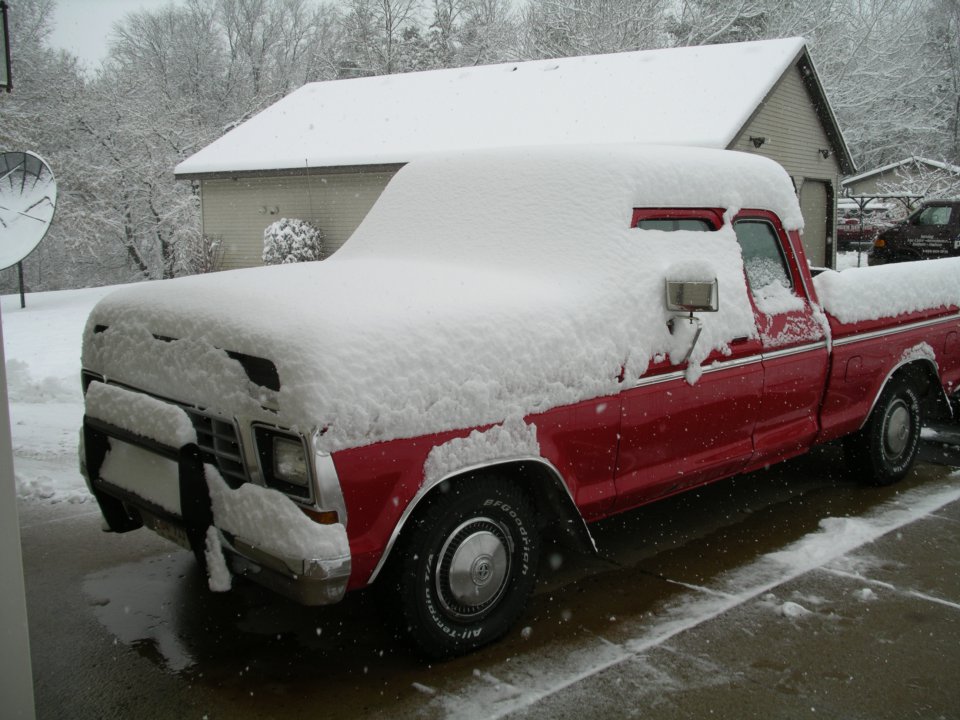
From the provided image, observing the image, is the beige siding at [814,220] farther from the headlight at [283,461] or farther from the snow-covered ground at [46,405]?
the headlight at [283,461]

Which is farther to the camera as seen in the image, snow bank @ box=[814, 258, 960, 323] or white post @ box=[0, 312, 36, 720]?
snow bank @ box=[814, 258, 960, 323]

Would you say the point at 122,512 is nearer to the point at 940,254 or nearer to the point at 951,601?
the point at 951,601

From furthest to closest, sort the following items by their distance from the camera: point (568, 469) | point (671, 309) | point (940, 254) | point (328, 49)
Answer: point (328, 49) → point (940, 254) → point (671, 309) → point (568, 469)

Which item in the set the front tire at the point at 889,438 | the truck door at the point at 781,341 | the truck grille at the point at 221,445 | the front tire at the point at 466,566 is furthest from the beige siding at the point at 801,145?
the truck grille at the point at 221,445

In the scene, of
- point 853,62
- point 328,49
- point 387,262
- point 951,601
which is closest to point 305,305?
point 387,262

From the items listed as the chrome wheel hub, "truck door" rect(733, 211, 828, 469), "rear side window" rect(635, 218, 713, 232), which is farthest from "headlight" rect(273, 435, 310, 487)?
"truck door" rect(733, 211, 828, 469)

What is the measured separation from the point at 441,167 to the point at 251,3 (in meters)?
45.1

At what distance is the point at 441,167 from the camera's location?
4941 mm

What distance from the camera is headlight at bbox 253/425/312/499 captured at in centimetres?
290

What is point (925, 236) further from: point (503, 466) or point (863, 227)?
point (503, 466)

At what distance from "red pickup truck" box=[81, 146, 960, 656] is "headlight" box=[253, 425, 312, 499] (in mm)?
10

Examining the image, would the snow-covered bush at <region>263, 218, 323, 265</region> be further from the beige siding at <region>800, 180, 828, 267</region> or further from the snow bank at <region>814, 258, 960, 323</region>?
the snow bank at <region>814, 258, 960, 323</region>

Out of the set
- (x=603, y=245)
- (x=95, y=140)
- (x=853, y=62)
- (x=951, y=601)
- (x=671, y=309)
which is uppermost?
(x=853, y=62)

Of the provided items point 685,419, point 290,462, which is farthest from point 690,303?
point 290,462
